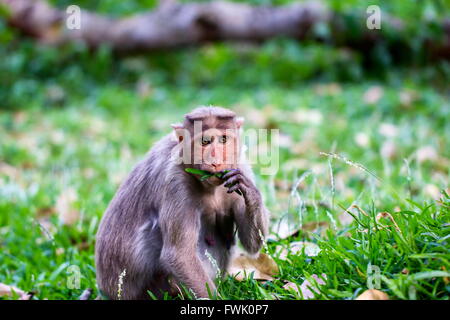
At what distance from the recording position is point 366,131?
23.4 ft

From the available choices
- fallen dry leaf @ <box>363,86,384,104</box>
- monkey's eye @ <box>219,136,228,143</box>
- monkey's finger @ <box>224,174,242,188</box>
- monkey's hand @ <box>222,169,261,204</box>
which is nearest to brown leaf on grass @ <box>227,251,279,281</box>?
monkey's hand @ <box>222,169,261,204</box>

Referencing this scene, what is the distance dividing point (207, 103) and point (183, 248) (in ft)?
19.0

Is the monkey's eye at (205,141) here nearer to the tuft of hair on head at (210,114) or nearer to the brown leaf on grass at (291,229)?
the tuft of hair on head at (210,114)

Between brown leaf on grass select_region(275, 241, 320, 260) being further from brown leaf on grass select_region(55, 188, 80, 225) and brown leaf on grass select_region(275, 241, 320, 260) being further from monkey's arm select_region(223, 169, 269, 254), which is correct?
brown leaf on grass select_region(55, 188, 80, 225)

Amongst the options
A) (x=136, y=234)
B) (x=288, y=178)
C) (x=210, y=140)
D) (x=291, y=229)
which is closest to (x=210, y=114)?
(x=210, y=140)

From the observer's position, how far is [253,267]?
3.51 m

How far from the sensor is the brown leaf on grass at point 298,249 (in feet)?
10.9

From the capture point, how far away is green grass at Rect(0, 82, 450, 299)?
2836 millimetres

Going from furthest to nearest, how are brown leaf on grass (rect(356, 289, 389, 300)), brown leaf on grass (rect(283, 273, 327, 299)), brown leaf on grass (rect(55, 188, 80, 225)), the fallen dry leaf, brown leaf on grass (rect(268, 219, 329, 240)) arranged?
the fallen dry leaf
brown leaf on grass (rect(55, 188, 80, 225))
brown leaf on grass (rect(268, 219, 329, 240))
brown leaf on grass (rect(283, 273, 327, 299))
brown leaf on grass (rect(356, 289, 389, 300))

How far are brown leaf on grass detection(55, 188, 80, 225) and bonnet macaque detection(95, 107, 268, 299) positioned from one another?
134 cm

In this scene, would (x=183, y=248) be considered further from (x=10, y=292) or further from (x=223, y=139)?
(x=10, y=292)
